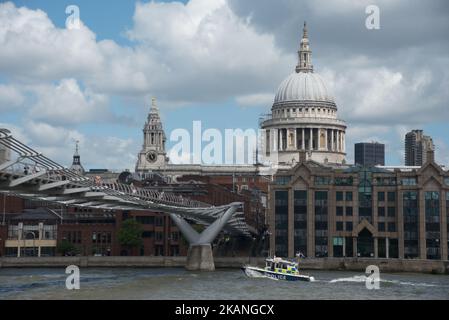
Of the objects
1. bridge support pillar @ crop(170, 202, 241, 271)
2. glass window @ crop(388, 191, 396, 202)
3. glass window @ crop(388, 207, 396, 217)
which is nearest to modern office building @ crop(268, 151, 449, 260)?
glass window @ crop(388, 207, 396, 217)

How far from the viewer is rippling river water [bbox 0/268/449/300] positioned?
62394 millimetres

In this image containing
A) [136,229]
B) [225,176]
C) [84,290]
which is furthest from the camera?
[225,176]

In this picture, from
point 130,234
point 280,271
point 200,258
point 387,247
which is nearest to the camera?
point 280,271

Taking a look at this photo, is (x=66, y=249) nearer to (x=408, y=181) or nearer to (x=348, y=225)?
(x=348, y=225)

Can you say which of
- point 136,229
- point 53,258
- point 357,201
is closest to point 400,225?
point 357,201

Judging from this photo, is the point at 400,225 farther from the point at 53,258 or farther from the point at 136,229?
the point at 53,258

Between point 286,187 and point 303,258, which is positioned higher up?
point 286,187

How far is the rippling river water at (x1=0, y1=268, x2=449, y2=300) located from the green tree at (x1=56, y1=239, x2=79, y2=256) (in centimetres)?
2888

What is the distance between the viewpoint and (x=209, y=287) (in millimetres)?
70500

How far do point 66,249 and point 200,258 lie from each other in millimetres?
23257

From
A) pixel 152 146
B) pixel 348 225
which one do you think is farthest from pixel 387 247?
pixel 152 146
